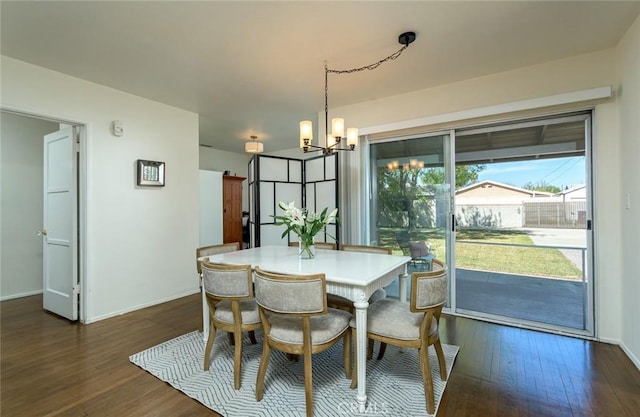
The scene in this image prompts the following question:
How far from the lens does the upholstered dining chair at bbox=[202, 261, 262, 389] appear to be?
1953 millimetres

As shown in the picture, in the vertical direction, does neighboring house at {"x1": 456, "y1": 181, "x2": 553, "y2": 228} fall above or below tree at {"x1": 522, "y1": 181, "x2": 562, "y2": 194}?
below

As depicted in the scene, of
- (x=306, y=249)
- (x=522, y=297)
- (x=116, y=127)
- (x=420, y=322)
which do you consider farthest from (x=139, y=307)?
(x=522, y=297)

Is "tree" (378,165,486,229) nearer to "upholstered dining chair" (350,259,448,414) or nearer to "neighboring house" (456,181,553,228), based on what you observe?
"neighboring house" (456,181,553,228)

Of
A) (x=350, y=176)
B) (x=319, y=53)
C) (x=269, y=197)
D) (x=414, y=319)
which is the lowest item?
(x=414, y=319)

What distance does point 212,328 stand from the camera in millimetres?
2217

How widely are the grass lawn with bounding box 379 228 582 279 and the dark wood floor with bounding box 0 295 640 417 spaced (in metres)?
0.67

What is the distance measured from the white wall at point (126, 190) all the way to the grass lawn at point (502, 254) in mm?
3246

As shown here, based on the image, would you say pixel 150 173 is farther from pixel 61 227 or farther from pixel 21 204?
pixel 21 204

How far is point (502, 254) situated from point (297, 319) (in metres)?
2.61

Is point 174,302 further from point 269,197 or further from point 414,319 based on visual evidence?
point 414,319

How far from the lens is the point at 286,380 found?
209cm

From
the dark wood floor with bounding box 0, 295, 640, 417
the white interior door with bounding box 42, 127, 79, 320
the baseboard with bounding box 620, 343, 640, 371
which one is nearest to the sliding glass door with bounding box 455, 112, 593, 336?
the baseboard with bounding box 620, 343, 640, 371

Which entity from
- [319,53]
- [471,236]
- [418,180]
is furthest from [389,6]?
[471,236]

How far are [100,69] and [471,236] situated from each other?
4.25 metres
